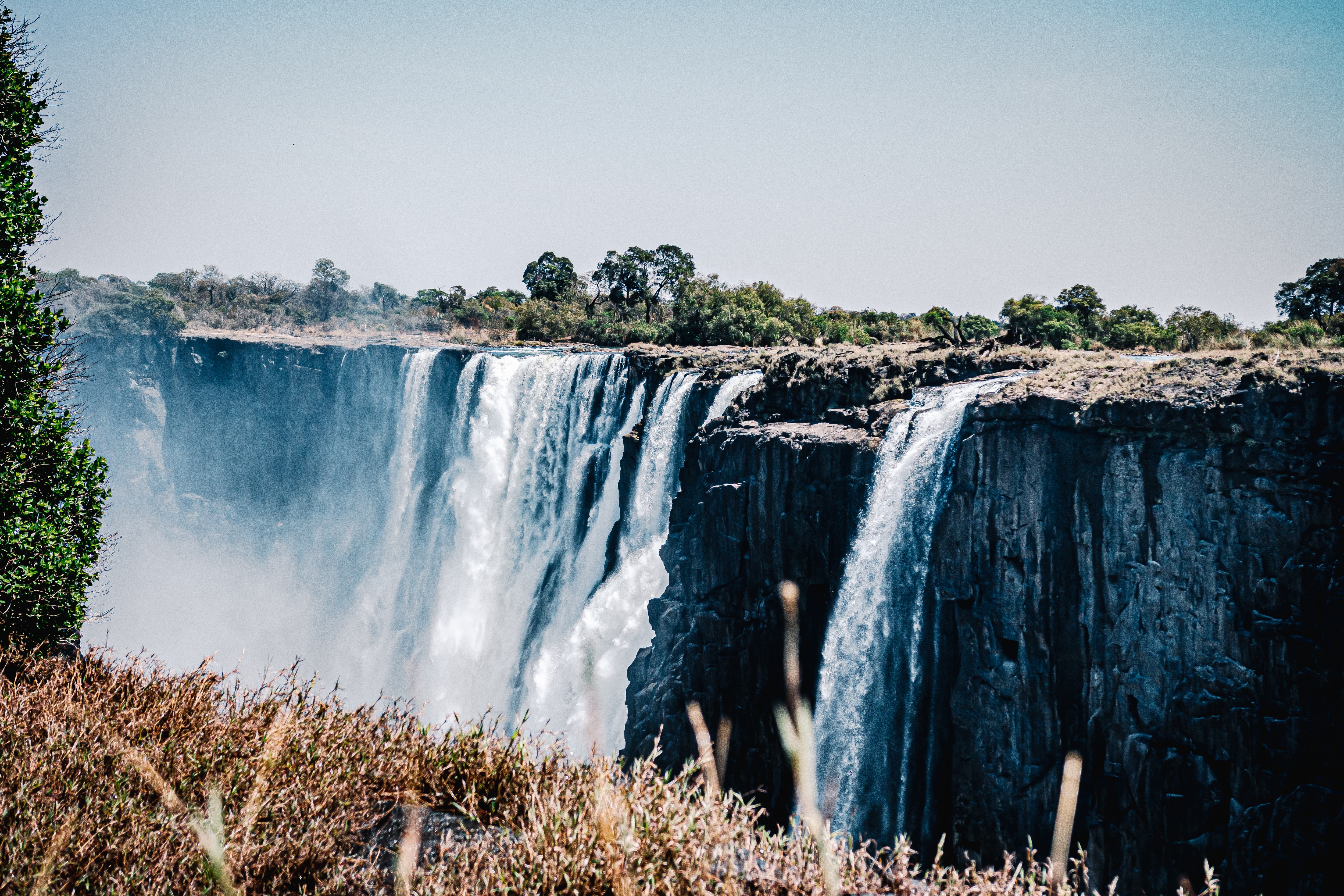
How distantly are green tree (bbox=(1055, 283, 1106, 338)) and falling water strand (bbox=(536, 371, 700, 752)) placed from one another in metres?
18.0

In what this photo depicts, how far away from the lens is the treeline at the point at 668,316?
21.4 m

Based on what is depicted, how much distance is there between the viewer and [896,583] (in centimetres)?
1327

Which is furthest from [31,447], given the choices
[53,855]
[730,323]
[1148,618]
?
[730,323]

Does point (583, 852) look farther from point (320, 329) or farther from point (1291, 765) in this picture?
point (320, 329)

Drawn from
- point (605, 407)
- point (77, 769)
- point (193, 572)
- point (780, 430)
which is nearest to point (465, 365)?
point (605, 407)

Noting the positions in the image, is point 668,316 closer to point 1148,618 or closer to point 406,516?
point 406,516

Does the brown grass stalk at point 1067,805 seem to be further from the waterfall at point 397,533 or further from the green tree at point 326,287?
the green tree at point 326,287

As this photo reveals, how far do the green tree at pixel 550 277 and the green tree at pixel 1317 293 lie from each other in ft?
121

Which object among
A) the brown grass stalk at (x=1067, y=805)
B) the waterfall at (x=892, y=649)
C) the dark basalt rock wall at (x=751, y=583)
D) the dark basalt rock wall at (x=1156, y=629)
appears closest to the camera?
the brown grass stalk at (x=1067, y=805)

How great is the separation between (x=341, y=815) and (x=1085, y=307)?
107 ft

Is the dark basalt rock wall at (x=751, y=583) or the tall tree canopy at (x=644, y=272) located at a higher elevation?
the tall tree canopy at (x=644, y=272)

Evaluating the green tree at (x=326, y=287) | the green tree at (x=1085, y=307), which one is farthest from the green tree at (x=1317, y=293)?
the green tree at (x=326, y=287)

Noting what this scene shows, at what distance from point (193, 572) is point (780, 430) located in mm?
26863

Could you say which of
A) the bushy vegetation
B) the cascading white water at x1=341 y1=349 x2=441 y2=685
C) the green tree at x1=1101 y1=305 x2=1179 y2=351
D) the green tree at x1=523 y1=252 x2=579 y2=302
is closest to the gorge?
the cascading white water at x1=341 y1=349 x2=441 y2=685
